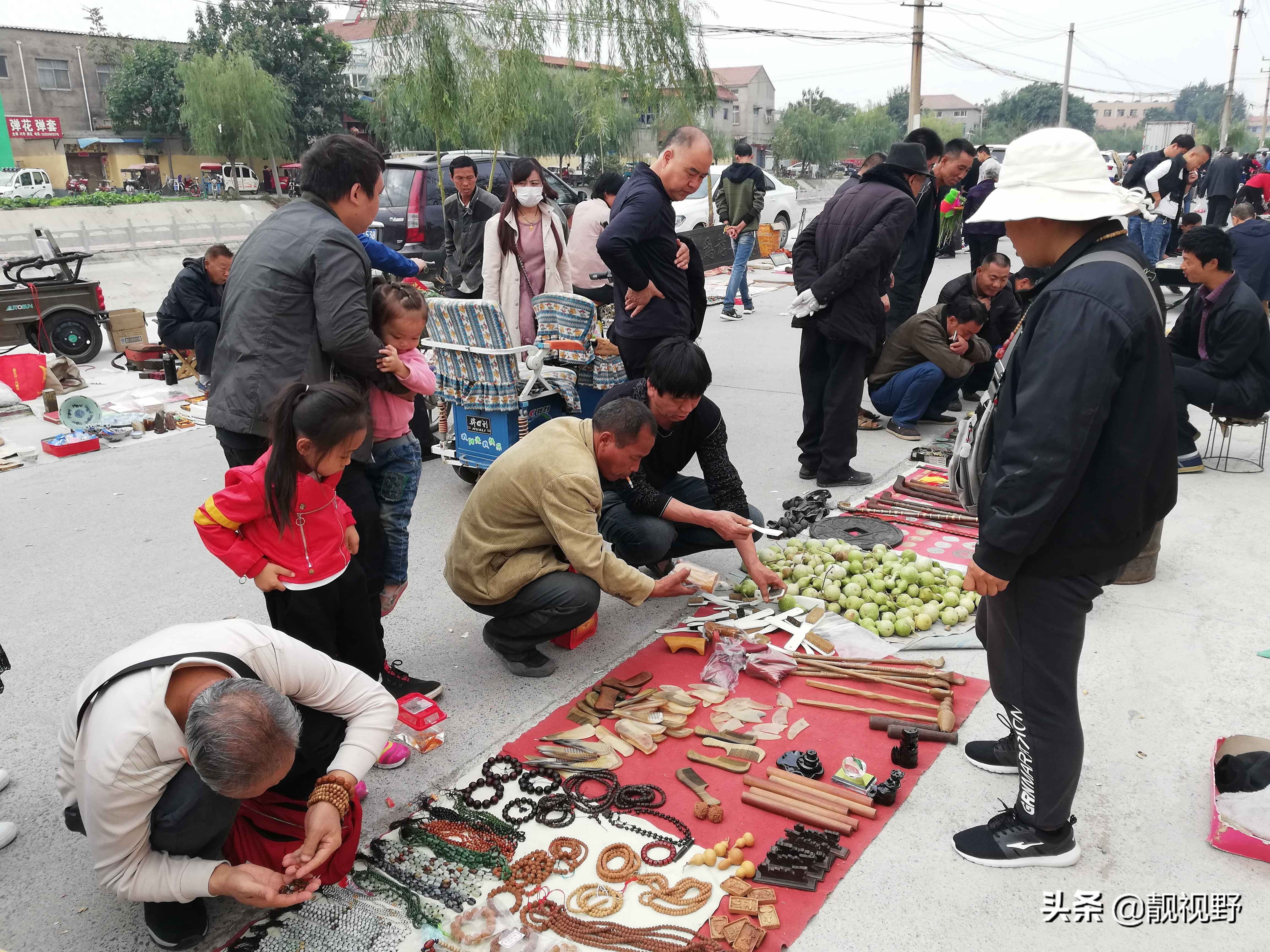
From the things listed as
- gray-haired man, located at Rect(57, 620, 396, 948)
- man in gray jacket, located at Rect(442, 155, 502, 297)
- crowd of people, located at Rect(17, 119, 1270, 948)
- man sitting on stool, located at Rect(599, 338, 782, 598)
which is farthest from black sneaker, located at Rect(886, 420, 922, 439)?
gray-haired man, located at Rect(57, 620, 396, 948)

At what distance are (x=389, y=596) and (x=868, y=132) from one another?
69.5 m

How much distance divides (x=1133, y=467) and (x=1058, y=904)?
128 centimetres

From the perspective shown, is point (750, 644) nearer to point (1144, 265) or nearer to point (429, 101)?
point (1144, 265)

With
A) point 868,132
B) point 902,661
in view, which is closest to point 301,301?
point 902,661

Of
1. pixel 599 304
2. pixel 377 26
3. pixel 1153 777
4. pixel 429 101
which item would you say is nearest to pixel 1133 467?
pixel 1153 777

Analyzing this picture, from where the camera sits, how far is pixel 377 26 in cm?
1282

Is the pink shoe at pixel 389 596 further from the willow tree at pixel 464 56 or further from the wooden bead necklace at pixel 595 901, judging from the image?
the willow tree at pixel 464 56

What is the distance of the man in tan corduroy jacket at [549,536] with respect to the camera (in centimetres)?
354

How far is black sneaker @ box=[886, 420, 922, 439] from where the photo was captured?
708 cm

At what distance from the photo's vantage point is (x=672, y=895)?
8.65ft

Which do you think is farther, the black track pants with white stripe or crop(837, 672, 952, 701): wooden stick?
crop(837, 672, 952, 701): wooden stick

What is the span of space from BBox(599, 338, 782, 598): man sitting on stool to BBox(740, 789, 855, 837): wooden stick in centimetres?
132

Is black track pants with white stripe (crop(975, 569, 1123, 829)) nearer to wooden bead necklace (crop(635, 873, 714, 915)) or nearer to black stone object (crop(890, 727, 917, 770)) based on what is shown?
black stone object (crop(890, 727, 917, 770))

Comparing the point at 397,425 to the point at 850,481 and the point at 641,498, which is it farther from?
the point at 850,481
